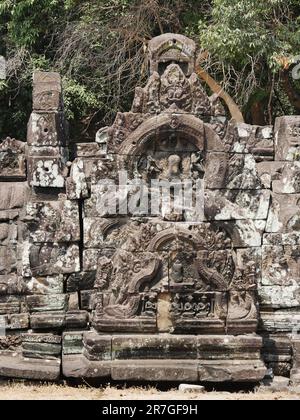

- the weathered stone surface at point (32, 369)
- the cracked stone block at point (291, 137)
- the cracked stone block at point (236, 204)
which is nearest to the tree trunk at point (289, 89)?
the cracked stone block at point (291, 137)

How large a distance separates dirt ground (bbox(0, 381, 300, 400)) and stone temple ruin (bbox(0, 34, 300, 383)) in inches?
5.8

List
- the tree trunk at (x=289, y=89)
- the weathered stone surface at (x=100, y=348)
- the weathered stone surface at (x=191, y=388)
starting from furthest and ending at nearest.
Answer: the tree trunk at (x=289, y=89) → the weathered stone surface at (x=100, y=348) → the weathered stone surface at (x=191, y=388)

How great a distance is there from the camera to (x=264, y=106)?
2200 centimetres

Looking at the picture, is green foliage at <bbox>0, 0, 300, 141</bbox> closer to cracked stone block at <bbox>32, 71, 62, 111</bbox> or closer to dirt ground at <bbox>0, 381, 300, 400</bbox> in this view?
cracked stone block at <bbox>32, 71, 62, 111</bbox>

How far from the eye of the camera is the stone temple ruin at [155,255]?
10.6 meters

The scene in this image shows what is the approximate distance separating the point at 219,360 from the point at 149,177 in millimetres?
2283

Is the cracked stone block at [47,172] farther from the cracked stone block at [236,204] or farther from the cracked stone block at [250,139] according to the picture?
the cracked stone block at [250,139]

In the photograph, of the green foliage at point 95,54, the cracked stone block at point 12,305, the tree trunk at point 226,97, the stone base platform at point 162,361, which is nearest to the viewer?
the stone base platform at point 162,361

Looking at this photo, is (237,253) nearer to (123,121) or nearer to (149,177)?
(149,177)

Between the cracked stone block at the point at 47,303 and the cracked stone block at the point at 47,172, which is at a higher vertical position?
the cracked stone block at the point at 47,172

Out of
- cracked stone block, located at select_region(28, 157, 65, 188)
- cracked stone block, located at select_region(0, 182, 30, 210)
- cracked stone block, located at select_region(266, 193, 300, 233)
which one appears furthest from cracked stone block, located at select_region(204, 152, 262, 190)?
cracked stone block, located at select_region(0, 182, 30, 210)

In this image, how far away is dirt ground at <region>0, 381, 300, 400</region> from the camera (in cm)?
998

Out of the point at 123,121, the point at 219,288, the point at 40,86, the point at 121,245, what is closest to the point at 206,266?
the point at 219,288

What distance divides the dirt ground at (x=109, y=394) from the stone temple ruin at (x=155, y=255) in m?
0.15
